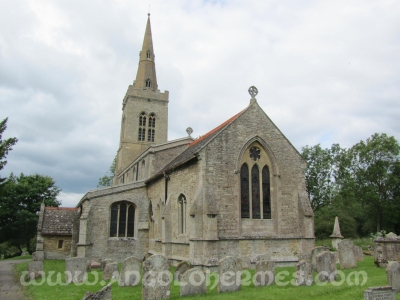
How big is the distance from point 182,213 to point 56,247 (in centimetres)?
1245

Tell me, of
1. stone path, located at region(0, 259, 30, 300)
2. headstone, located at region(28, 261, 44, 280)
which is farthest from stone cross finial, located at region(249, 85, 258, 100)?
stone path, located at region(0, 259, 30, 300)

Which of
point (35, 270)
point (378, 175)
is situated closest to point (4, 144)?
point (35, 270)

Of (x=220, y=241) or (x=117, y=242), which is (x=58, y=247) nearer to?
(x=117, y=242)

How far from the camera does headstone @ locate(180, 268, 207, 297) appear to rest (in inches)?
395

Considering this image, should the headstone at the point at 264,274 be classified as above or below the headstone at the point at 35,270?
above

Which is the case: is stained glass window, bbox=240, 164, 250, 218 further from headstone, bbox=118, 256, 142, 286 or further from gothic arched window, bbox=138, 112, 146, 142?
gothic arched window, bbox=138, 112, 146, 142

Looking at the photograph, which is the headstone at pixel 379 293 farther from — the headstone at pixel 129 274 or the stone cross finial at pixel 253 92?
the stone cross finial at pixel 253 92

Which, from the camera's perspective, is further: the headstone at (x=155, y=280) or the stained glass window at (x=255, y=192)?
the stained glass window at (x=255, y=192)

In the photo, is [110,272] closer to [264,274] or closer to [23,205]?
[264,274]

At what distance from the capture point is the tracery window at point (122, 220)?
2230 cm

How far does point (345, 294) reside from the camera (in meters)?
9.44

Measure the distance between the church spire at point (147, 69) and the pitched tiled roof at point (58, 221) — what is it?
15.8 m

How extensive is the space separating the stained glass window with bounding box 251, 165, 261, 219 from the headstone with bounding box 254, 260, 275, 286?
5532 millimetres

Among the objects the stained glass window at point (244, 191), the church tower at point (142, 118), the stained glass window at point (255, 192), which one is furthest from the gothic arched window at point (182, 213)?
the church tower at point (142, 118)
